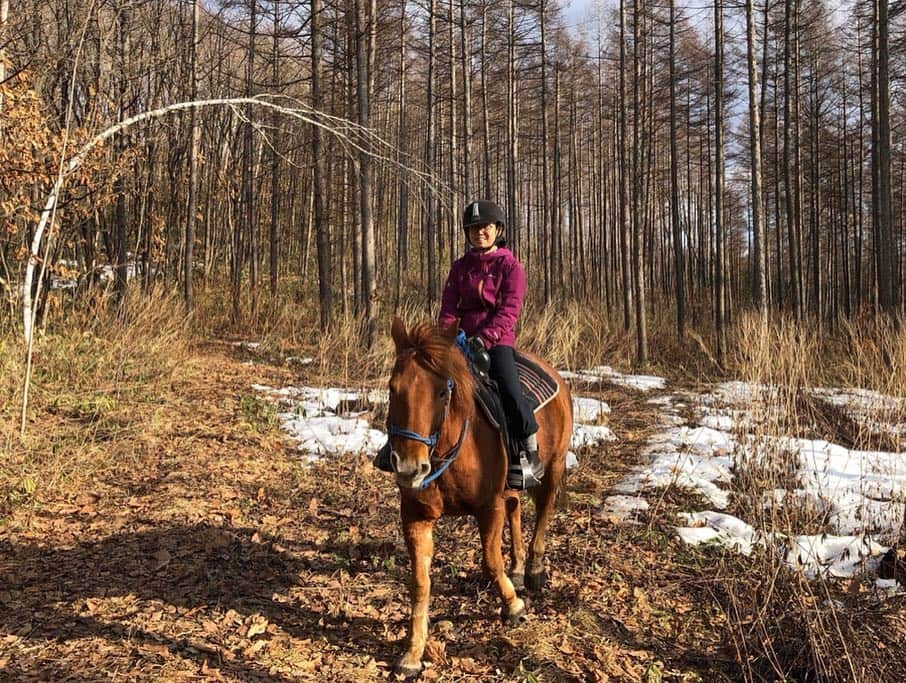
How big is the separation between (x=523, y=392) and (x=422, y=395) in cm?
124

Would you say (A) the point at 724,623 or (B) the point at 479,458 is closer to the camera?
(B) the point at 479,458

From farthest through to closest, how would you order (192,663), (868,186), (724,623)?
1. (868,186)
2. (724,623)
3. (192,663)

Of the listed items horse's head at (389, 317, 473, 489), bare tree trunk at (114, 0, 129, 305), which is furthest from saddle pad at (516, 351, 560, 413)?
bare tree trunk at (114, 0, 129, 305)

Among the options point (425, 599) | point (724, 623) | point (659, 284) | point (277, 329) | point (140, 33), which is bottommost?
point (724, 623)

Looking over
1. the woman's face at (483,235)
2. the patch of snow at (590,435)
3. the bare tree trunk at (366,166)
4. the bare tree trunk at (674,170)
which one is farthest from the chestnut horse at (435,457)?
the bare tree trunk at (674,170)

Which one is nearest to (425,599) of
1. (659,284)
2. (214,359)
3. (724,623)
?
(724,623)

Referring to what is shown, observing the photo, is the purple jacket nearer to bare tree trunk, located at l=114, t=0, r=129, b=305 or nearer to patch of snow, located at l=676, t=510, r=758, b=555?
patch of snow, located at l=676, t=510, r=758, b=555

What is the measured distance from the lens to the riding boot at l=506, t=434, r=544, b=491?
346 centimetres

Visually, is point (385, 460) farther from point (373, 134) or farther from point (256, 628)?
point (373, 134)

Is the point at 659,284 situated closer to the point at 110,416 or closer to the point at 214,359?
the point at 214,359

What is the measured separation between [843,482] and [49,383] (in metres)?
9.10

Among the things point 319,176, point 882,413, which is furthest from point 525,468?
point 319,176

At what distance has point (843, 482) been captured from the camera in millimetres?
5730

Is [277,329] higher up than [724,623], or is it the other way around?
[277,329]
